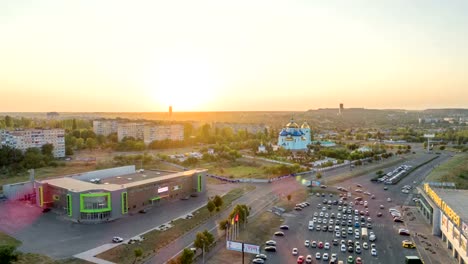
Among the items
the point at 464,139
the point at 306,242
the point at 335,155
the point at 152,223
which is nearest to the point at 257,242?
the point at 306,242

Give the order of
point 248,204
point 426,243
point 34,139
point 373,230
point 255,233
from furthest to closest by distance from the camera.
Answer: point 34,139, point 248,204, point 373,230, point 255,233, point 426,243

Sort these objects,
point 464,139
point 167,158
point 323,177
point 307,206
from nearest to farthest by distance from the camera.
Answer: point 307,206, point 323,177, point 167,158, point 464,139

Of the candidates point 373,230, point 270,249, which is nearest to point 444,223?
point 373,230

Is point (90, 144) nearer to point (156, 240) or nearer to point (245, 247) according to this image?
point (156, 240)

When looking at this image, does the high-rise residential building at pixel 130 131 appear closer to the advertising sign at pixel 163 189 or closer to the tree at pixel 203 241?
the advertising sign at pixel 163 189

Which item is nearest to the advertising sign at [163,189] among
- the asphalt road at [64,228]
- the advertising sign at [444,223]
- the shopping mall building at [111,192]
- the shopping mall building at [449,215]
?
the shopping mall building at [111,192]

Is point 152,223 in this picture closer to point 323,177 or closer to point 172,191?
point 172,191
